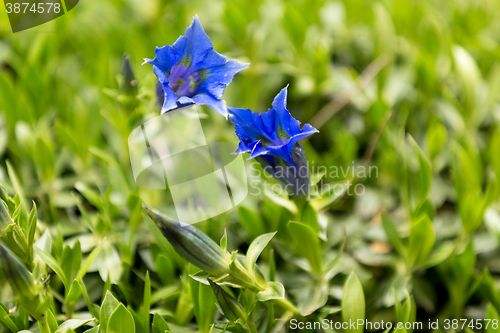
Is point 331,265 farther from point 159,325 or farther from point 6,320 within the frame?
point 6,320

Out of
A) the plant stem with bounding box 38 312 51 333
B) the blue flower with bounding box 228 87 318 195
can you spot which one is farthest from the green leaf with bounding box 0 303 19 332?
the blue flower with bounding box 228 87 318 195

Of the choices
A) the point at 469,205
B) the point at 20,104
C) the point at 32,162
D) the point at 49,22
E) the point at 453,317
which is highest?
the point at 49,22

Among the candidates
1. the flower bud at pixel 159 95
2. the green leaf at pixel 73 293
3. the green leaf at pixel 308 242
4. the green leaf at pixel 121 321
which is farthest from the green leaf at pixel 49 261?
the green leaf at pixel 308 242

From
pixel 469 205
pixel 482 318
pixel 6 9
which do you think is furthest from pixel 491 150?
pixel 6 9

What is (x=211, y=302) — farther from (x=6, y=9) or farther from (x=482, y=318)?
(x=6, y=9)

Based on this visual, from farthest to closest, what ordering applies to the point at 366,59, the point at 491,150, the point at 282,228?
the point at 366,59, the point at 491,150, the point at 282,228

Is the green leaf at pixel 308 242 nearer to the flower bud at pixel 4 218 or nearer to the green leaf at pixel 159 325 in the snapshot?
the green leaf at pixel 159 325

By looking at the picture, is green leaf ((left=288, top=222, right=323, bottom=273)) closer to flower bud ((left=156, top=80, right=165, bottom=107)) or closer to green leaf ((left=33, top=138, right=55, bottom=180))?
flower bud ((left=156, top=80, right=165, bottom=107))
